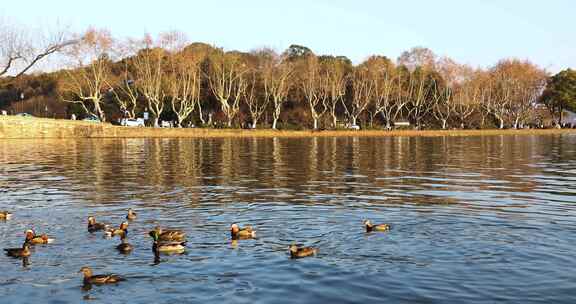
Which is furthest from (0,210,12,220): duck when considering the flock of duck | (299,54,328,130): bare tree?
(299,54,328,130): bare tree

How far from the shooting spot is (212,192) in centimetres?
2539

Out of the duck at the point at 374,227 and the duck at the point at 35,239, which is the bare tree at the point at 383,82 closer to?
the duck at the point at 374,227

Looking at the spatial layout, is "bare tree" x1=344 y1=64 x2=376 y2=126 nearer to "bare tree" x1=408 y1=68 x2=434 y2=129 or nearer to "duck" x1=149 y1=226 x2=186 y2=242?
"bare tree" x1=408 y1=68 x2=434 y2=129

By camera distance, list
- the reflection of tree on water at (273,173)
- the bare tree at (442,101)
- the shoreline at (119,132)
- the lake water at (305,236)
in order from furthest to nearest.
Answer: the bare tree at (442,101)
the shoreline at (119,132)
the reflection of tree on water at (273,173)
the lake water at (305,236)

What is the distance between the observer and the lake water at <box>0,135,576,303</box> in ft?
37.6

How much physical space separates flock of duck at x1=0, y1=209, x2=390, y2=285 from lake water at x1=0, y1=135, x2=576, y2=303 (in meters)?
0.22

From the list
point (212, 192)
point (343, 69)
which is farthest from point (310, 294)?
point (343, 69)

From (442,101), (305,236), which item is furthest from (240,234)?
(442,101)

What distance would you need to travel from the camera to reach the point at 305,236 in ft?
52.7

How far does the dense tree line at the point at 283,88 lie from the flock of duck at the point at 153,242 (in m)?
72.2

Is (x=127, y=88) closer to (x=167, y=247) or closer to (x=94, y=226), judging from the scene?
(x=94, y=226)

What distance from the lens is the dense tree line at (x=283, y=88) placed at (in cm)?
9325

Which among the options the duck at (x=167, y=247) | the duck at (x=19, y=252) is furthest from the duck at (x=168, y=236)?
the duck at (x=19, y=252)

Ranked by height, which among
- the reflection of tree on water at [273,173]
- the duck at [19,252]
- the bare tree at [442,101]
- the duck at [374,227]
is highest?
the bare tree at [442,101]
